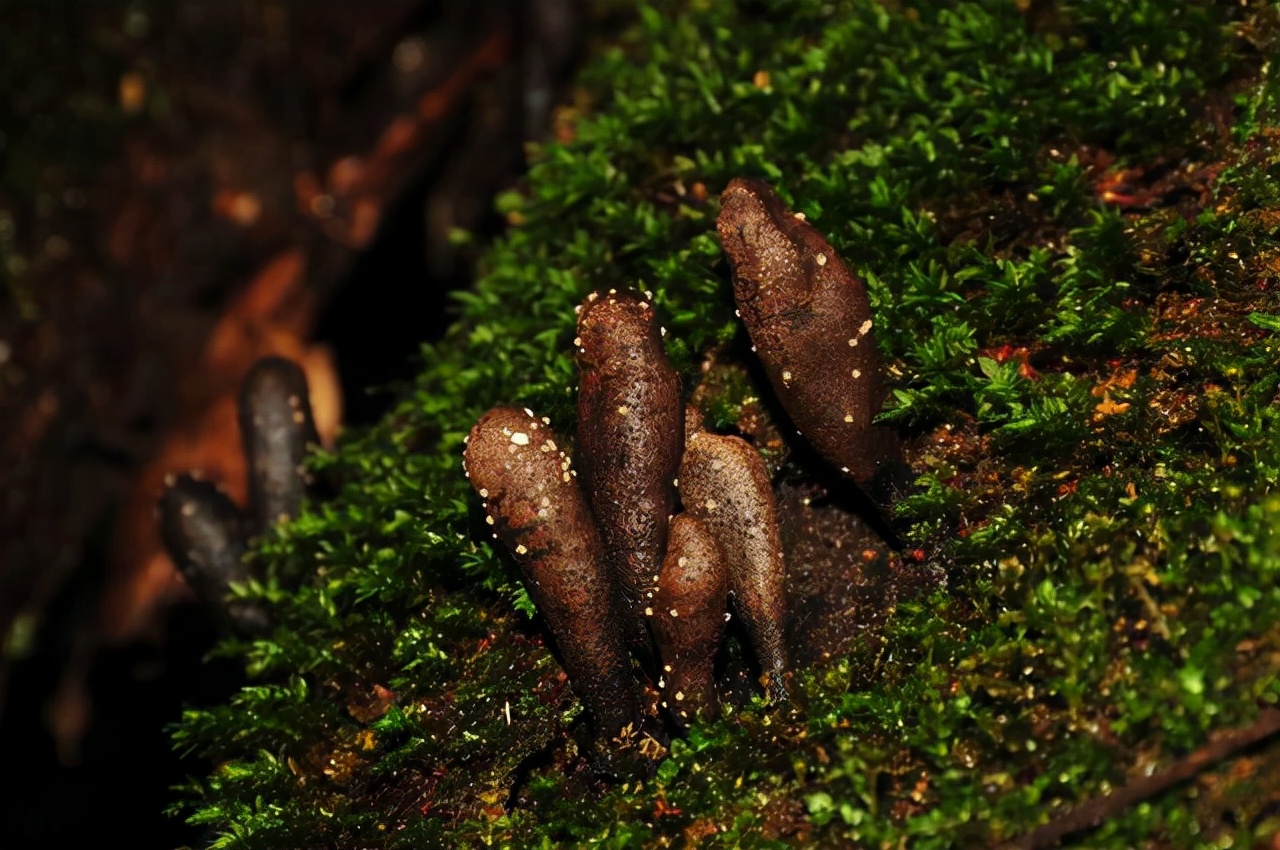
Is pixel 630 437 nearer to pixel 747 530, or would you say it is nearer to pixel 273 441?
pixel 747 530

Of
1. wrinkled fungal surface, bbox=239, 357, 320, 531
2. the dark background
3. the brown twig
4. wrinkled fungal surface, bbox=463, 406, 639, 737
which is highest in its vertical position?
the dark background

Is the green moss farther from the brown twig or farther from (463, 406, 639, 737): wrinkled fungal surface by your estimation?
(463, 406, 639, 737): wrinkled fungal surface

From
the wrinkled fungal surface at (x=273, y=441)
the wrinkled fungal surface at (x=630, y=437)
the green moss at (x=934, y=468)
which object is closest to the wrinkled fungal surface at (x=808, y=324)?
the green moss at (x=934, y=468)

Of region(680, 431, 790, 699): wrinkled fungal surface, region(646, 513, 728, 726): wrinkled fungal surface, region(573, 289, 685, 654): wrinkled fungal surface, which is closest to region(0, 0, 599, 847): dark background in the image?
region(573, 289, 685, 654): wrinkled fungal surface

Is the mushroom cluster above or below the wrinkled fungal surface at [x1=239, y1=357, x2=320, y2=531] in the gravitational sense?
below

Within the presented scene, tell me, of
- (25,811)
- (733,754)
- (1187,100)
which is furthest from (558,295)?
(25,811)

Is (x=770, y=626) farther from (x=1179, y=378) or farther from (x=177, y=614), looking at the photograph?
(x=177, y=614)

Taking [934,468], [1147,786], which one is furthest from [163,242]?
[1147,786]
